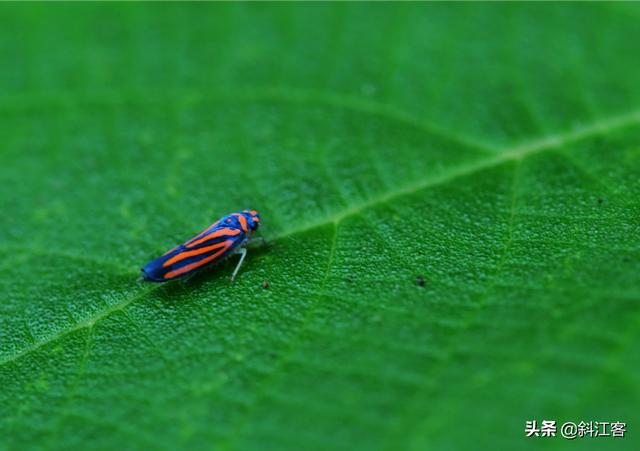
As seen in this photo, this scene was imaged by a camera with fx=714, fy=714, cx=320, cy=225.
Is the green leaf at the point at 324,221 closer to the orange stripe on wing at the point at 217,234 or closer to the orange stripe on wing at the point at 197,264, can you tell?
the orange stripe on wing at the point at 197,264

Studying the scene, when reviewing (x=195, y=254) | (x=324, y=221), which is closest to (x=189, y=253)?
(x=195, y=254)

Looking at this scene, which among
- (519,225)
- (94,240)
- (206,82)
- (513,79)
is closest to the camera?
(519,225)

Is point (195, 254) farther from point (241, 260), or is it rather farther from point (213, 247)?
point (241, 260)

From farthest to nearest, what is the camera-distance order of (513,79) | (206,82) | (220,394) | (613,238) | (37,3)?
(37,3), (206,82), (513,79), (613,238), (220,394)

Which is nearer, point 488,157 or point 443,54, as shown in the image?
point 488,157

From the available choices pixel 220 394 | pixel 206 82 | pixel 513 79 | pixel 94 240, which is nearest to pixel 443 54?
pixel 513 79

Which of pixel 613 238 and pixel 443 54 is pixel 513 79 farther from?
pixel 613 238

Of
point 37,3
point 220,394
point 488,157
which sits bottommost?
point 220,394

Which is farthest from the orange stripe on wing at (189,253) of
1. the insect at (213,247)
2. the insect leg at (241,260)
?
the insect leg at (241,260)
